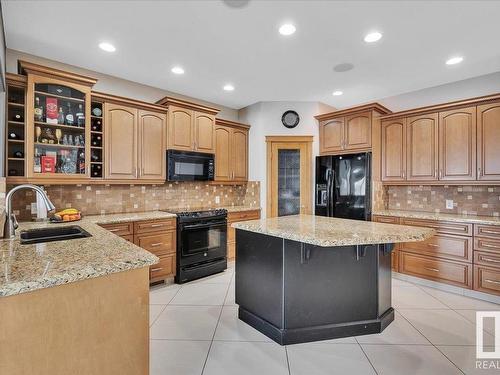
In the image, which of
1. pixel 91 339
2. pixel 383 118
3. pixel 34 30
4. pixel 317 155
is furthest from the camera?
pixel 317 155

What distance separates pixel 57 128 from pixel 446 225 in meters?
4.69

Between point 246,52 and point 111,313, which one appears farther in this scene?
point 246,52

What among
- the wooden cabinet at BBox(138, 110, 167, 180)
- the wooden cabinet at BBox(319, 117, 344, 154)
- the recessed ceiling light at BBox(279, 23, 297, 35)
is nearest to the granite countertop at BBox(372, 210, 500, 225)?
the wooden cabinet at BBox(319, 117, 344, 154)

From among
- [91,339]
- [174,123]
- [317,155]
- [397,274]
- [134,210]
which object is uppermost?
[174,123]

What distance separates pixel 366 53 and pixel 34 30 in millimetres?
3327

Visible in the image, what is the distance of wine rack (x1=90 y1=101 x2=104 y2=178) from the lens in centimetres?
319

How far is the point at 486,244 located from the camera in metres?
2.96

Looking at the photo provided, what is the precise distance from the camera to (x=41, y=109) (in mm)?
2756

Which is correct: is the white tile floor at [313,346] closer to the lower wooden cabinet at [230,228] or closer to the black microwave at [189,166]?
the lower wooden cabinet at [230,228]

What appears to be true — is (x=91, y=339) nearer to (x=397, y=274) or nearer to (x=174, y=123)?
(x=174, y=123)

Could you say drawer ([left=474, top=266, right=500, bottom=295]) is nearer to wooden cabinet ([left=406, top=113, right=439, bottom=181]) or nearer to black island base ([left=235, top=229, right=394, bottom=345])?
wooden cabinet ([left=406, top=113, right=439, bottom=181])

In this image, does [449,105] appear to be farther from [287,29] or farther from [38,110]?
[38,110]

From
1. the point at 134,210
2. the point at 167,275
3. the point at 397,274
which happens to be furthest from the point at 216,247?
the point at 397,274

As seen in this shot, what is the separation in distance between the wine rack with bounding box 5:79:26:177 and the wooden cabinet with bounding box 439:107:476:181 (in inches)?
194
